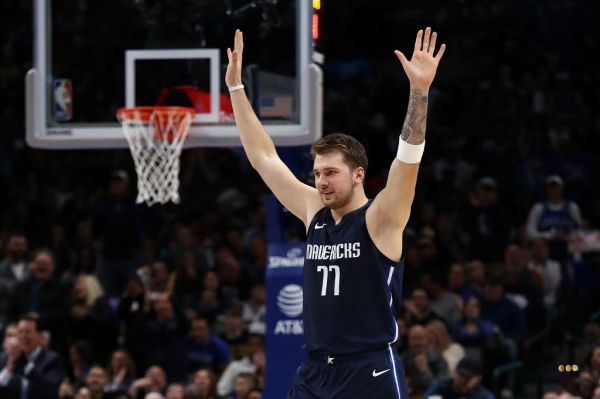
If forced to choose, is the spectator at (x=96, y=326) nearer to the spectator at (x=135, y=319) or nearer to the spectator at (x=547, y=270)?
the spectator at (x=135, y=319)

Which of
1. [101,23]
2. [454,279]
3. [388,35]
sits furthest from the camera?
[388,35]

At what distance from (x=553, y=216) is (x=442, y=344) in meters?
3.22

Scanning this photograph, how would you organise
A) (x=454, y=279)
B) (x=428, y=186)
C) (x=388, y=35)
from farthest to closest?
(x=388, y=35)
(x=428, y=186)
(x=454, y=279)

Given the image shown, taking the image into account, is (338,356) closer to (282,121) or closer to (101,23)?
(282,121)

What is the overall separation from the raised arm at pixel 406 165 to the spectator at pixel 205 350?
8.12 meters

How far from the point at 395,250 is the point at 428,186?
11506mm

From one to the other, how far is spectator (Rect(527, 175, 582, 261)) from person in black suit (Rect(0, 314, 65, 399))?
20.3 ft

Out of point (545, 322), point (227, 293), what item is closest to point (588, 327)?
point (545, 322)

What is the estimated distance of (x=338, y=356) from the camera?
21.6ft

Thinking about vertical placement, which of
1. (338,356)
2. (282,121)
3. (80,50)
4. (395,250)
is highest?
(80,50)

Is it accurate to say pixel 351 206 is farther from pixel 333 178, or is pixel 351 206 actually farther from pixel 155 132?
pixel 155 132

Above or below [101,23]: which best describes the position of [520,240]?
below

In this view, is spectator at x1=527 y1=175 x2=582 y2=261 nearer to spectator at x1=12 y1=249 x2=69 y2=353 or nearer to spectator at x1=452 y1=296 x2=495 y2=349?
spectator at x1=452 y1=296 x2=495 y2=349

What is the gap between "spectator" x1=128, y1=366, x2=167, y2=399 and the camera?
44.9 ft
